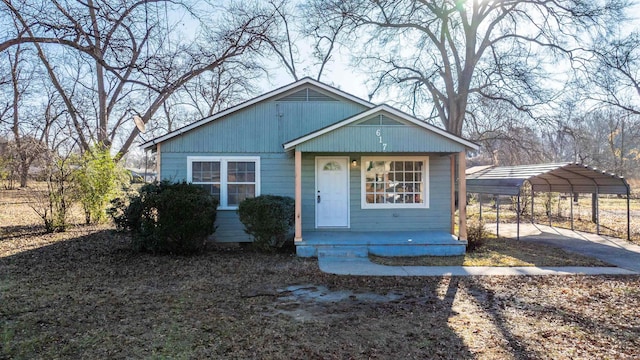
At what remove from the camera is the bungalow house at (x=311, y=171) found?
9.61 metres

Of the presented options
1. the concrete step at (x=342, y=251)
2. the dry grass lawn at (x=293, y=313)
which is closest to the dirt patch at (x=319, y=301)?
the dry grass lawn at (x=293, y=313)

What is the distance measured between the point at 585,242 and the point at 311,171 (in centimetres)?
759

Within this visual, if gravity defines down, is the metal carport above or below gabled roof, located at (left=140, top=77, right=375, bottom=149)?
below

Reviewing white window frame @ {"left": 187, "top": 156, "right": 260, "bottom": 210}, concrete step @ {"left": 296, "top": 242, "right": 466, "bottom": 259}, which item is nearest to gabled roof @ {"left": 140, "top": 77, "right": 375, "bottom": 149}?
white window frame @ {"left": 187, "top": 156, "right": 260, "bottom": 210}

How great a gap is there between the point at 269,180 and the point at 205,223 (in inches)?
84.5

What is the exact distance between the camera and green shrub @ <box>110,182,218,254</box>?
8047 mm

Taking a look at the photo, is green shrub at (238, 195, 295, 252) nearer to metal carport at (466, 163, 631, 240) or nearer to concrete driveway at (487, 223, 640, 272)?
metal carport at (466, 163, 631, 240)

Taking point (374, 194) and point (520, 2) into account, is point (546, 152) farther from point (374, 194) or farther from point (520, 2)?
point (374, 194)

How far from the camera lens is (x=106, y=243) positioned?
972cm

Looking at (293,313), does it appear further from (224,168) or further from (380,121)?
(224,168)

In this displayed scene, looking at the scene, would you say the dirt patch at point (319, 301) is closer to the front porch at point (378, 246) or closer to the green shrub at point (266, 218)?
the front porch at point (378, 246)

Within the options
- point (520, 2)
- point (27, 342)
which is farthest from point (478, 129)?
point (27, 342)

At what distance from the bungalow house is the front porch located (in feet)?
0.68

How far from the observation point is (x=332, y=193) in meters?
10.1
